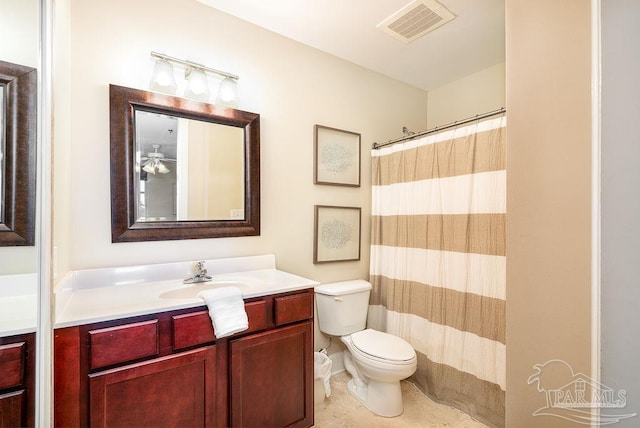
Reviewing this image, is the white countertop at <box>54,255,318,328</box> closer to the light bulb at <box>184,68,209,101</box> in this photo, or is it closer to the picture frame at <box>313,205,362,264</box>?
the picture frame at <box>313,205,362,264</box>

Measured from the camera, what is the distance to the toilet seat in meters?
1.74

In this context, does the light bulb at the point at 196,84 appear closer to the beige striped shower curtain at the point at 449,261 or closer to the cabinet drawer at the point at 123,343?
the cabinet drawer at the point at 123,343

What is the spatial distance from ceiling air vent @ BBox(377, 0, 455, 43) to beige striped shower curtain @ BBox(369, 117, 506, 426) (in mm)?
716

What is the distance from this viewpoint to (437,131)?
6.69 feet

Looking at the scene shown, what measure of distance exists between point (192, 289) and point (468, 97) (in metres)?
2.71

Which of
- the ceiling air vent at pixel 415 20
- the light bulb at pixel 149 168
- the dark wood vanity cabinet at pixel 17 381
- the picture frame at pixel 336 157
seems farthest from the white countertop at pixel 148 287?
the ceiling air vent at pixel 415 20

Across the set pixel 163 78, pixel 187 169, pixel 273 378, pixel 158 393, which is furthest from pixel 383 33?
pixel 158 393

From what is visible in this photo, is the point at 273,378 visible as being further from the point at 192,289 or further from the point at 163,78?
the point at 163,78

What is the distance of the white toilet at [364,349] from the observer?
1.75 meters

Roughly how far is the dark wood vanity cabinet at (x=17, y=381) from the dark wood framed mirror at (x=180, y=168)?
2.20 ft

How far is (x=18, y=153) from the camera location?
0.89 metres

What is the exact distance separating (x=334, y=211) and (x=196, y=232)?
1.04 meters

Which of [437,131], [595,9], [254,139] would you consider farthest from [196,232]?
[595,9]

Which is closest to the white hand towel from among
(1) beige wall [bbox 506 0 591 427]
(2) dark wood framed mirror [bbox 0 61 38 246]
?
(2) dark wood framed mirror [bbox 0 61 38 246]
